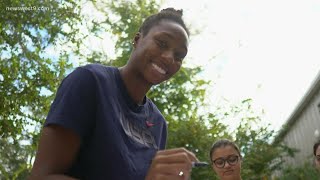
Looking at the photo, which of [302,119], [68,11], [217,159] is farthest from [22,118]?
[302,119]

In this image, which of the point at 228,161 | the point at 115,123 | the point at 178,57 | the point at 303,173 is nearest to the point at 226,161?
the point at 228,161

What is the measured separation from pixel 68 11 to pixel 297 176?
7438 millimetres

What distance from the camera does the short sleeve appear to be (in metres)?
1.08

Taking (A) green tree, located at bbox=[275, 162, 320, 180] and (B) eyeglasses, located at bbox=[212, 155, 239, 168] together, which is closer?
(B) eyeglasses, located at bbox=[212, 155, 239, 168]

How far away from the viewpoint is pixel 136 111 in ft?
4.76

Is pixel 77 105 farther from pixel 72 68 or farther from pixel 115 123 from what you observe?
pixel 72 68

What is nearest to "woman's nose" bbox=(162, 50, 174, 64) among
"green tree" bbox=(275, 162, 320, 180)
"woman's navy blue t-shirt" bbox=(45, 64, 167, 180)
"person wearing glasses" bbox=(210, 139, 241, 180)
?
"woman's navy blue t-shirt" bbox=(45, 64, 167, 180)

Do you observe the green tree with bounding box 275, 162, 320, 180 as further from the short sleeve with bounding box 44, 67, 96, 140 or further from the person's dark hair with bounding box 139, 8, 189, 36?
the short sleeve with bounding box 44, 67, 96, 140

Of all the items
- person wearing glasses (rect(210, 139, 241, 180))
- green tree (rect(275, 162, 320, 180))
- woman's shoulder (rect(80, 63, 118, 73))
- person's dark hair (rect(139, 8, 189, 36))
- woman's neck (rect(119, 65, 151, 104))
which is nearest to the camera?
woman's shoulder (rect(80, 63, 118, 73))

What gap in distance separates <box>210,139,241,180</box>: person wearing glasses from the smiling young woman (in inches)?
110

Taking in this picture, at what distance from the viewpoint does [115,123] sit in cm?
122

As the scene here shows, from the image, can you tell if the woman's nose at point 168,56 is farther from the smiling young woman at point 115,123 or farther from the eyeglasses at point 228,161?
the eyeglasses at point 228,161

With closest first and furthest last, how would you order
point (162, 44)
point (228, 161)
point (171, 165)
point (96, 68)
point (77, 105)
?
point (171, 165)
point (77, 105)
point (96, 68)
point (162, 44)
point (228, 161)

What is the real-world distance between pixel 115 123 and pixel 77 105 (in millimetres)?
160
